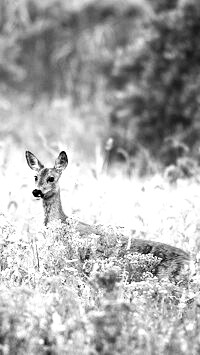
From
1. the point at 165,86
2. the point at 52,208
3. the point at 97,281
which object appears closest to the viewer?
the point at 97,281

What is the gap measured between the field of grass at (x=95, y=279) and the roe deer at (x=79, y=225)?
0.48 ft

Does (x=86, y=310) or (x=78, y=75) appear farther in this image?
(x=78, y=75)

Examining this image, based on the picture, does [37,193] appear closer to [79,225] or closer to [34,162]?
[79,225]

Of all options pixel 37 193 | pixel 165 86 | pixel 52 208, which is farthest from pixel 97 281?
pixel 165 86

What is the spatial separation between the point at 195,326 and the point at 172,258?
189 cm

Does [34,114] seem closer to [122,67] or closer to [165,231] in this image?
[122,67]

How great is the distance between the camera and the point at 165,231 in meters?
9.61

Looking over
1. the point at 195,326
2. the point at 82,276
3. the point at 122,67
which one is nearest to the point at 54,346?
the point at 195,326

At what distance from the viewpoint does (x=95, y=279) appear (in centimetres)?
611

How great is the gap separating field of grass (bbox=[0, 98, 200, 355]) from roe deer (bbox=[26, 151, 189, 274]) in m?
0.15

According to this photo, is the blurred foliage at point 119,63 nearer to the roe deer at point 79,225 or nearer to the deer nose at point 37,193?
the roe deer at point 79,225

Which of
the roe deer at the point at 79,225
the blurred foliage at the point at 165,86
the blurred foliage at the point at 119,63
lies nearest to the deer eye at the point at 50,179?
the roe deer at the point at 79,225

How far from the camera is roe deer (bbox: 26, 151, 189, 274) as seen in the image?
8.00 m

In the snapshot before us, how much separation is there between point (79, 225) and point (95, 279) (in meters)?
2.79
